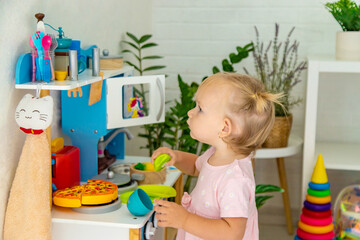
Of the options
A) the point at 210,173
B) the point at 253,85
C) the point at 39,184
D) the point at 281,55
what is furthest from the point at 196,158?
the point at 281,55

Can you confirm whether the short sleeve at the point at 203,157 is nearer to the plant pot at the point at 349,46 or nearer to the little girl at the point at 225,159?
the little girl at the point at 225,159

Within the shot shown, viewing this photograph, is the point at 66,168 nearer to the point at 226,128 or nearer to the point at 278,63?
the point at 226,128

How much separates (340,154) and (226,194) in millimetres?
1527

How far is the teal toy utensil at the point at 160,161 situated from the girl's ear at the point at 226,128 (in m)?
0.28

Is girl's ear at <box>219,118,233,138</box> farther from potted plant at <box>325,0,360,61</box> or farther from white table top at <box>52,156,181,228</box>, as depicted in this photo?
potted plant at <box>325,0,360,61</box>

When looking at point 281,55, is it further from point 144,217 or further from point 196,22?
point 144,217

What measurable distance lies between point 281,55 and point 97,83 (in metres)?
1.61

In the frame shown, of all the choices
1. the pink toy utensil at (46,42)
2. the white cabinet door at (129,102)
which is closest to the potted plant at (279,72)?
the white cabinet door at (129,102)

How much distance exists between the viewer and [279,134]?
275 cm

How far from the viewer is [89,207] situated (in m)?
1.62

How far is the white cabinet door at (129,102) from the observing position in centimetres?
196

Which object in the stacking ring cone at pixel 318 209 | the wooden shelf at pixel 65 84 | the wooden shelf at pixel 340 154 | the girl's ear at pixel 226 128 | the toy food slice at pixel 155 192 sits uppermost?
the wooden shelf at pixel 65 84

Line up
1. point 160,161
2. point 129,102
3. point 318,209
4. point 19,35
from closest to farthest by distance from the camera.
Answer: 1. point 19,35
2. point 160,161
3. point 129,102
4. point 318,209

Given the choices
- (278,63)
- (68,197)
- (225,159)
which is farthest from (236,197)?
(278,63)
